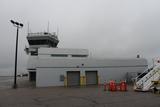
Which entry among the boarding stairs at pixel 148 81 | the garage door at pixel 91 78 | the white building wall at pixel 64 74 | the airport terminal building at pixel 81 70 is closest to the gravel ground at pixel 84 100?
the boarding stairs at pixel 148 81

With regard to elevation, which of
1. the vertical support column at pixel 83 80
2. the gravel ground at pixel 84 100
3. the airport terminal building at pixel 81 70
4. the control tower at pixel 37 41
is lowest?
the gravel ground at pixel 84 100

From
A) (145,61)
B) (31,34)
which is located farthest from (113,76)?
(31,34)

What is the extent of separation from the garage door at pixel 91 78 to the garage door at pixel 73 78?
1.52 metres

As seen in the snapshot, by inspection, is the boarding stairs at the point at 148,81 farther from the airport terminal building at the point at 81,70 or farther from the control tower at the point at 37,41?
the control tower at the point at 37,41

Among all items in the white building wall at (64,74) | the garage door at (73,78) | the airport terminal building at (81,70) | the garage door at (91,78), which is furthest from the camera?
the garage door at (91,78)

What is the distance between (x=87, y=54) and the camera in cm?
4834

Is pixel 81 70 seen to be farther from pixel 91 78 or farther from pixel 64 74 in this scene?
pixel 64 74

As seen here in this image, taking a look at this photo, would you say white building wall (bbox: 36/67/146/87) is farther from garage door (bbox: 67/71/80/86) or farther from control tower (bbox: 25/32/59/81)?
control tower (bbox: 25/32/59/81)

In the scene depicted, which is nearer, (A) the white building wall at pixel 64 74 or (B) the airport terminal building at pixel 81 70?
(A) the white building wall at pixel 64 74

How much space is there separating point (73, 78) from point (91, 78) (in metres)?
3.00

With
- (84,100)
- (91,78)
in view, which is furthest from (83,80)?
(84,100)

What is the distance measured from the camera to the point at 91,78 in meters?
31.8

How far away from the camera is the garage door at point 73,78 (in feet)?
100

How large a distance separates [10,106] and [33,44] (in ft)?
132
